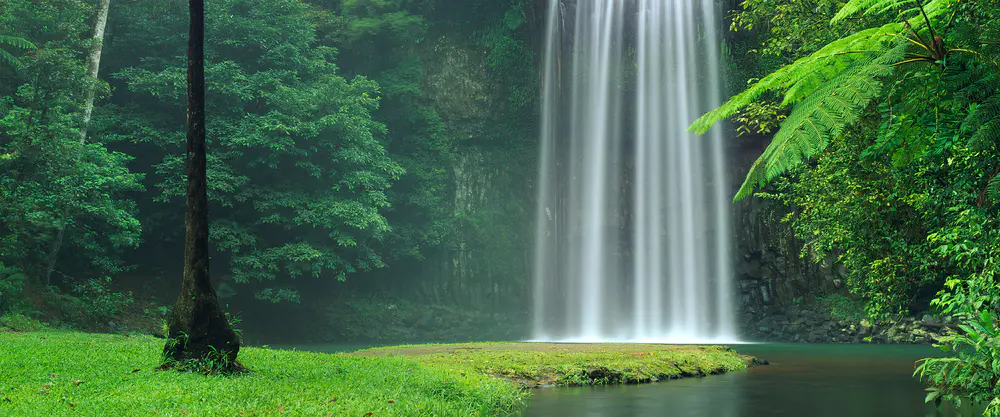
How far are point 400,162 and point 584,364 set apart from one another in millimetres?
19672

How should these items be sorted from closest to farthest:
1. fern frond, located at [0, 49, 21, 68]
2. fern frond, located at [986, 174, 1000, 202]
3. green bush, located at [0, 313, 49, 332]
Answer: fern frond, located at [986, 174, 1000, 202] → green bush, located at [0, 313, 49, 332] → fern frond, located at [0, 49, 21, 68]

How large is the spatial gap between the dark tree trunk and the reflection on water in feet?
12.3

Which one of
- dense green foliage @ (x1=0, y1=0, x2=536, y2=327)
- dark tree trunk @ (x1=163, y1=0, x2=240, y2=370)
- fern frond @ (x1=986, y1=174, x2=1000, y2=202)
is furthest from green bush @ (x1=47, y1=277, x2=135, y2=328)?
fern frond @ (x1=986, y1=174, x2=1000, y2=202)

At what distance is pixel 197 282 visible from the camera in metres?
8.79

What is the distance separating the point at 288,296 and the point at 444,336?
7.20m

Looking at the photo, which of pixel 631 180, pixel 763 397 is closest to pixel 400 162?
pixel 631 180

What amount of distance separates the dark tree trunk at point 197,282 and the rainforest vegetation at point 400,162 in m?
1.22

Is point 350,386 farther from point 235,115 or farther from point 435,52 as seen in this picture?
point 435,52

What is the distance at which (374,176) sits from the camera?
26.3 m

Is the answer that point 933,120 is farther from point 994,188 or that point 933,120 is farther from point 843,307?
point 843,307

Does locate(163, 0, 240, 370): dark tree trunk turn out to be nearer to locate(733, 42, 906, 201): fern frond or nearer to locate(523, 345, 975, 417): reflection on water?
locate(523, 345, 975, 417): reflection on water

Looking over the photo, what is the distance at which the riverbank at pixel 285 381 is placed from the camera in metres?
6.74

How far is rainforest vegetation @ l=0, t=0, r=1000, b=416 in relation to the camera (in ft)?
21.2

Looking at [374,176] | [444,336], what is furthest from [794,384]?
[444,336]
